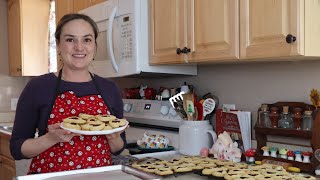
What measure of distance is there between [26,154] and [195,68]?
1130mm

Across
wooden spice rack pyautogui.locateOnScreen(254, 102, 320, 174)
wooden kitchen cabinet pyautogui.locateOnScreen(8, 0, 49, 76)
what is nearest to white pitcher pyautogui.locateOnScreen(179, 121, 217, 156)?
wooden spice rack pyautogui.locateOnScreen(254, 102, 320, 174)

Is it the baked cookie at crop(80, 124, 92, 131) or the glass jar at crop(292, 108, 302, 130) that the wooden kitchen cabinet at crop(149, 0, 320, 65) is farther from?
the baked cookie at crop(80, 124, 92, 131)

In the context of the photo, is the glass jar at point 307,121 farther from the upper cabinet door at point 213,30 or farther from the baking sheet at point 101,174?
the baking sheet at point 101,174

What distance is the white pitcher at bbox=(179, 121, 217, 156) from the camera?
2021 mm

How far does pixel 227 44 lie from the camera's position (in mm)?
1656

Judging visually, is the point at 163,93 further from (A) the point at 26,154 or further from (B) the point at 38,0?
(B) the point at 38,0

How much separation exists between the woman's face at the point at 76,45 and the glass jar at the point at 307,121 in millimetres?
893

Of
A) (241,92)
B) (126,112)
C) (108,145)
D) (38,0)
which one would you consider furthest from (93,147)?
(38,0)

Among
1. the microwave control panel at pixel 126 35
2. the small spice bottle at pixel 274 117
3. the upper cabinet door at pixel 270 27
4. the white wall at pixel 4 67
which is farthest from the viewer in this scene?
the white wall at pixel 4 67

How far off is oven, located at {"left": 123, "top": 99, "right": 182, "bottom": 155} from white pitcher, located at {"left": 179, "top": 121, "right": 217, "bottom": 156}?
17 cm

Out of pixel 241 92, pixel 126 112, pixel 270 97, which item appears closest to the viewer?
pixel 270 97

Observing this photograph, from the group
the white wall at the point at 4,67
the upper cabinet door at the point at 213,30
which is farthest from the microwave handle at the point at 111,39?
the white wall at the point at 4,67

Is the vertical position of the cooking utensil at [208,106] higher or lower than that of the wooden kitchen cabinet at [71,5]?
lower

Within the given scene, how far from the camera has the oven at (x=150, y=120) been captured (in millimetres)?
2297
